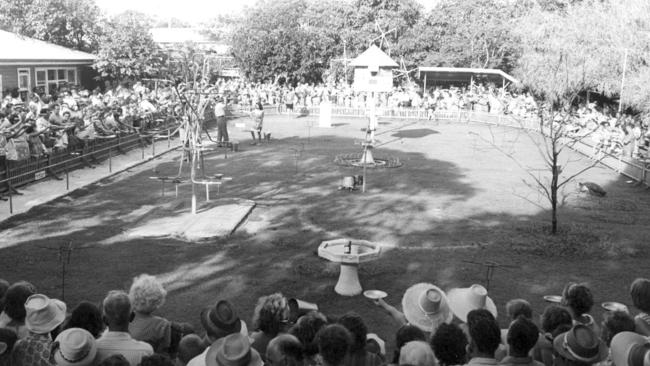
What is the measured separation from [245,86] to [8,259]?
3800cm

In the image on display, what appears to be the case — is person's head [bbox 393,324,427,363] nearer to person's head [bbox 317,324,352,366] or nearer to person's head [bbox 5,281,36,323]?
person's head [bbox 317,324,352,366]

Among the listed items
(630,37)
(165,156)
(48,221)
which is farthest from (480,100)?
(48,221)

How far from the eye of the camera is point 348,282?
1104 cm

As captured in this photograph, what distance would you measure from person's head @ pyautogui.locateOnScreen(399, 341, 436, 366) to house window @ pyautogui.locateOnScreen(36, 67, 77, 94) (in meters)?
32.4

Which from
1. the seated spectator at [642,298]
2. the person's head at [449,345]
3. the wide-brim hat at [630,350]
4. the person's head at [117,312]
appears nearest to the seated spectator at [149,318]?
the person's head at [117,312]

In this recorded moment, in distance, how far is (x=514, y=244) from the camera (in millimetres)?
14305

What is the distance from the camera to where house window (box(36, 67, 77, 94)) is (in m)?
35.3

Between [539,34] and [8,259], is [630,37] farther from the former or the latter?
[8,259]

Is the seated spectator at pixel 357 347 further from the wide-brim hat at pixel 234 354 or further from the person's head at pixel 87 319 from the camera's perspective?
the person's head at pixel 87 319

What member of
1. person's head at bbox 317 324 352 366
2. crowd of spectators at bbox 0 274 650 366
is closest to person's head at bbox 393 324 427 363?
crowd of spectators at bbox 0 274 650 366

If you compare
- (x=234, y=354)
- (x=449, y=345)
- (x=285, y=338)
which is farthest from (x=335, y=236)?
(x=234, y=354)

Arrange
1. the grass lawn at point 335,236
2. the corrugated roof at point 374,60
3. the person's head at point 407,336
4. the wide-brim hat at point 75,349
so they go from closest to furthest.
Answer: the wide-brim hat at point 75,349 → the person's head at point 407,336 → the grass lawn at point 335,236 → the corrugated roof at point 374,60

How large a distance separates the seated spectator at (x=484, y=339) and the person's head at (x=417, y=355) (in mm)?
323

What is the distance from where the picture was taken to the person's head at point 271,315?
5.86m
